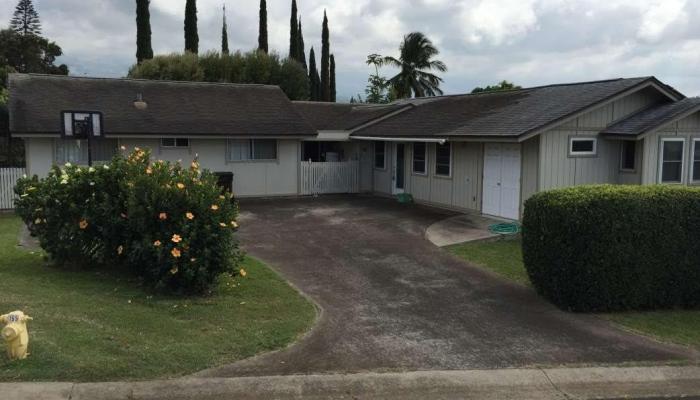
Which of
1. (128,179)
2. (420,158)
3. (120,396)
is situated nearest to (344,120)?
(420,158)

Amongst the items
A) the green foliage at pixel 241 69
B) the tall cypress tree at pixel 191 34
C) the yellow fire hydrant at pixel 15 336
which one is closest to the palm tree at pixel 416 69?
the green foliage at pixel 241 69

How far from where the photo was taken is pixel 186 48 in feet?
145

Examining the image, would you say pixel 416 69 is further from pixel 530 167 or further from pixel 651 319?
pixel 651 319

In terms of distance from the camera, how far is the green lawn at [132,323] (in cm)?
620

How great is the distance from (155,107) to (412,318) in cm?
Result: 1634

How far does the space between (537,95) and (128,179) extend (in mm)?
14355

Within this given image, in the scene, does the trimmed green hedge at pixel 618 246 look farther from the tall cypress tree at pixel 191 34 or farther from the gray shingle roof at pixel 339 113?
the tall cypress tree at pixel 191 34

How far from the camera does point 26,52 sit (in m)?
58.0

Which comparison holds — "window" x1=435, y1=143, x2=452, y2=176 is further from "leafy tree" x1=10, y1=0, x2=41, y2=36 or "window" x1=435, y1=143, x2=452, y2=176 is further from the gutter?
"leafy tree" x1=10, y1=0, x2=41, y2=36

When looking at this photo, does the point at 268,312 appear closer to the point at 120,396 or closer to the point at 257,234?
the point at 120,396

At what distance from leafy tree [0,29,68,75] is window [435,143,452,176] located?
47725 mm

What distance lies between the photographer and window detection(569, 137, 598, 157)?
1697 cm

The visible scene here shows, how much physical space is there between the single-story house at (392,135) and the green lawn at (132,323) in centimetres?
552

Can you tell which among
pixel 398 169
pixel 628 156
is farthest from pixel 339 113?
pixel 628 156
